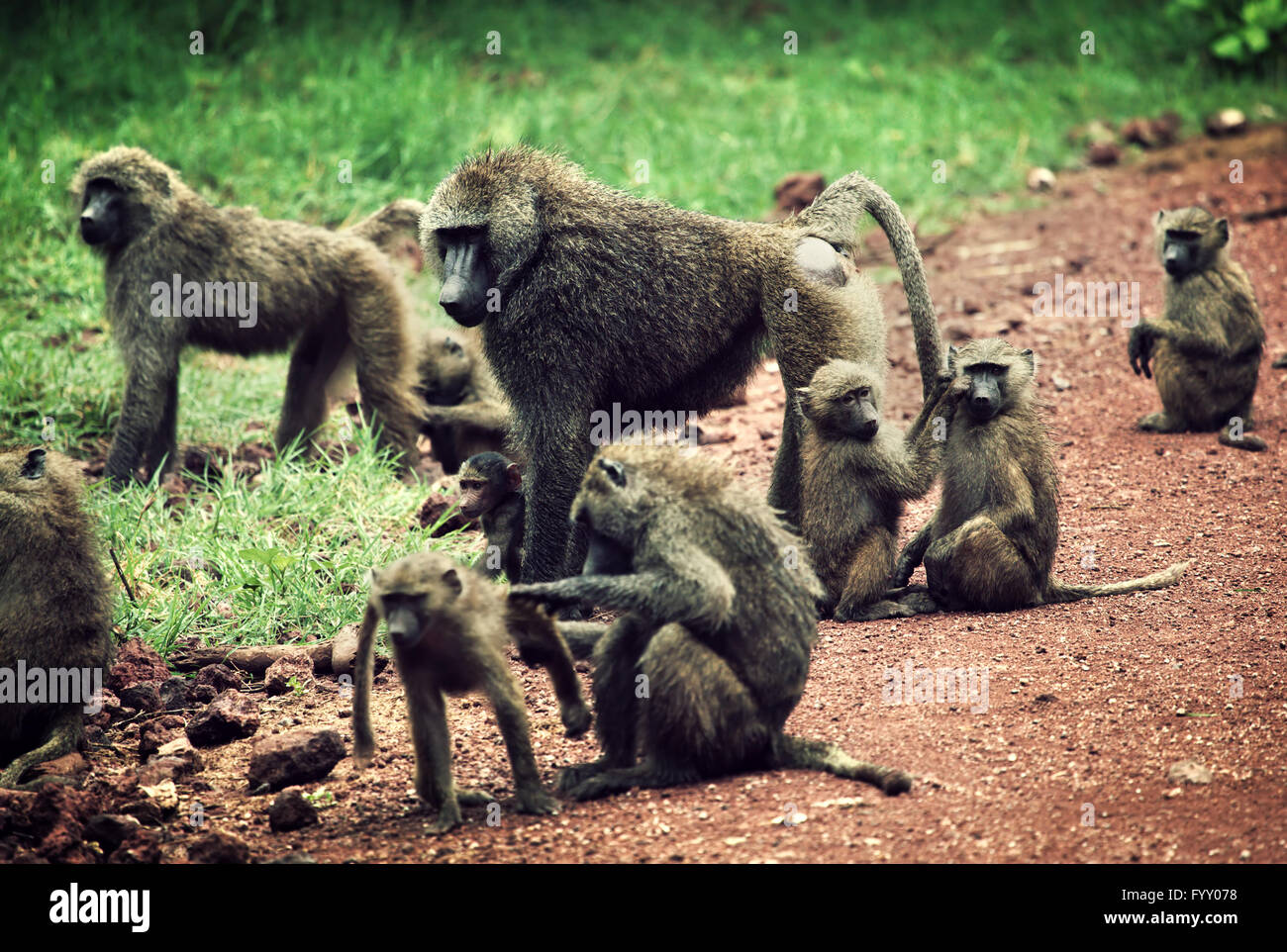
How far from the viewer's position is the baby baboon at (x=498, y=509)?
477 cm

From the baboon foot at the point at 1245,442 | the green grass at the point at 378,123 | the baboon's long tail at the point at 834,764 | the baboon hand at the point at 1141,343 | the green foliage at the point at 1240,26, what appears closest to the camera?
the baboon's long tail at the point at 834,764

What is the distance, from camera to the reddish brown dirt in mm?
2969

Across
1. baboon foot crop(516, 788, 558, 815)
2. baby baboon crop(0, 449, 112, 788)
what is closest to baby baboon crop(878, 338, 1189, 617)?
baboon foot crop(516, 788, 558, 815)

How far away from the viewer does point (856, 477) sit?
4.41m

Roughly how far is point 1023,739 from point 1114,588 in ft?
4.03

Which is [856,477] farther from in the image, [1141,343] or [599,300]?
[1141,343]

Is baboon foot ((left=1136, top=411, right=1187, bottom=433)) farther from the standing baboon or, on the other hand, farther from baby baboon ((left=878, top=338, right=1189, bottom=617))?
the standing baboon

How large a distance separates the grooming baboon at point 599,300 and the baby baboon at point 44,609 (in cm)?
142

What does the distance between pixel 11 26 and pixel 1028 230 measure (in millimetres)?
7891

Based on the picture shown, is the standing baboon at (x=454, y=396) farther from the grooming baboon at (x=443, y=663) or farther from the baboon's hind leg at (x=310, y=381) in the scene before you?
the grooming baboon at (x=443, y=663)

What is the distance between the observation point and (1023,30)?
38.9ft

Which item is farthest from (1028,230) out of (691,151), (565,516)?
(565,516)

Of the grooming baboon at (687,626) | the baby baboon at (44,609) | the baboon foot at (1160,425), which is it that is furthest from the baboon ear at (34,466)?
the baboon foot at (1160,425)
